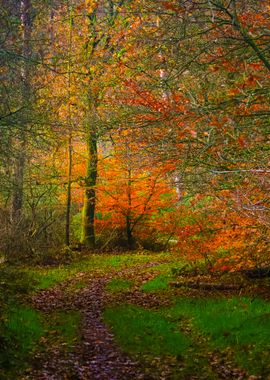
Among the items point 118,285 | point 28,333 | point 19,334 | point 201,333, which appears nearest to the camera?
point 19,334

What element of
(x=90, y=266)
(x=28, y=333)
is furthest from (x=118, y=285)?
(x=28, y=333)

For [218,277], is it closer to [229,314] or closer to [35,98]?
A: [229,314]

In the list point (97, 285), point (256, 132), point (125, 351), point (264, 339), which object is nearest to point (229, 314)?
point (264, 339)

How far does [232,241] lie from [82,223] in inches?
494

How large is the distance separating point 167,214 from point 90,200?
4940 mm

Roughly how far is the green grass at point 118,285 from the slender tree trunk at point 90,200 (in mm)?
6897

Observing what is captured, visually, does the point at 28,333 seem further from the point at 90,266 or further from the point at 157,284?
the point at 90,266

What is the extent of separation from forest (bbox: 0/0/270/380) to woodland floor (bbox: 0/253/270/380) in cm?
4

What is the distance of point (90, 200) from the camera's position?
2209 cm

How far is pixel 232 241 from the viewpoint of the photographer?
11.0 meters

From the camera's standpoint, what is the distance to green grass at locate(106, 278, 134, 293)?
13.8 meters

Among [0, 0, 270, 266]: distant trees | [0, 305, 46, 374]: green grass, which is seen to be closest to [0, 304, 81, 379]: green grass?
[0, 305, 46, 374]: green grass

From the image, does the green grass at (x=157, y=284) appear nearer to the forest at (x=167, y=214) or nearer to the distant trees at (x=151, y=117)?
the forest at (x=167, y=214)

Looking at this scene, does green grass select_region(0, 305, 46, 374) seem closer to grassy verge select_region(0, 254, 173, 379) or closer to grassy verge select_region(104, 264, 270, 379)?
grassy verge select_region(0, 254, 173, 379)
